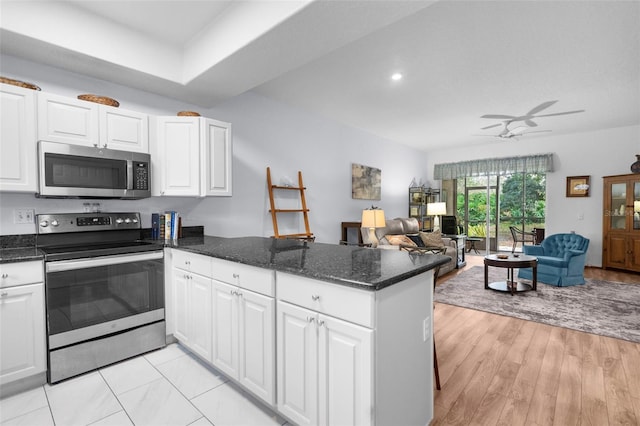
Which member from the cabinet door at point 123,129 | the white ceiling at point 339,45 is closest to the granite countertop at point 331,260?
the cabinet door at point 123,129

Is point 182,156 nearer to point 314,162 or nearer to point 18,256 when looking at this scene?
point 18,256

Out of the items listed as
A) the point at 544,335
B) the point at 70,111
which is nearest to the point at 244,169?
the point at 70,111

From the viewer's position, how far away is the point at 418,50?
294 cm

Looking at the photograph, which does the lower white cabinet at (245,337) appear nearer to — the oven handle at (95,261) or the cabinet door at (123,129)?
the oven handle at (95,261)

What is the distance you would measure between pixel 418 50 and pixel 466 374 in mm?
2807

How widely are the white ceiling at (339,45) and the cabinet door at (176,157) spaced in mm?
414

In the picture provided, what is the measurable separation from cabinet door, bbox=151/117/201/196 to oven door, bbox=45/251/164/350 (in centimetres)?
67

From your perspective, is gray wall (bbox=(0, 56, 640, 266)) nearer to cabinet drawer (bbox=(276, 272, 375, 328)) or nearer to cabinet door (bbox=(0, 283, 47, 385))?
cabinet door (bbox=(0, 283, 47, 385))

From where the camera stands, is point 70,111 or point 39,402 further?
point 70,111

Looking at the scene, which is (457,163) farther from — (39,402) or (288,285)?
(39,402)

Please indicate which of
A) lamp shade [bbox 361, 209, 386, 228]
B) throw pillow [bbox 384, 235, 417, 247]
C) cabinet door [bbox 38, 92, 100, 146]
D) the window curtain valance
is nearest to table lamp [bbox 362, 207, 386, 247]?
lamp shade [bbox 361, 209, 386, 228]

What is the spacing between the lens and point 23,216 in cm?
244

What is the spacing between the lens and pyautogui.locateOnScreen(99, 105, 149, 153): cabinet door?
2.54 meters

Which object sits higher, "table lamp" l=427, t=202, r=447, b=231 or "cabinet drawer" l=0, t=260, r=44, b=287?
"table lamp" l=427, t=202, r=447, b=231
